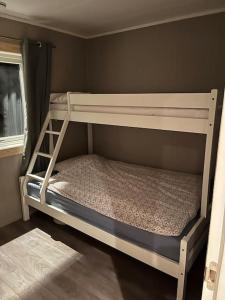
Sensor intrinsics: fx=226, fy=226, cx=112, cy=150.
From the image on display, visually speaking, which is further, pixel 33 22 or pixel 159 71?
pixel 159 71

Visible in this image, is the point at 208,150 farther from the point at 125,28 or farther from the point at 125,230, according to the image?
the point at 125,28

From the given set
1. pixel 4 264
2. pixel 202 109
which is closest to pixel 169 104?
pixel 202 109

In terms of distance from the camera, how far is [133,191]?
229 centimetres

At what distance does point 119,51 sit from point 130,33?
0.26 metres

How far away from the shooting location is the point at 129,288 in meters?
1.84

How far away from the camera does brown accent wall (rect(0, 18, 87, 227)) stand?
2625 mm

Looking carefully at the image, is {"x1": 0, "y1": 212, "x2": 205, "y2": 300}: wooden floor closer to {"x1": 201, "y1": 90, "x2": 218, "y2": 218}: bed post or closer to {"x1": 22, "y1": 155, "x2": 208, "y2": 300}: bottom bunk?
{"x1": 22, "y1": 155, "x2": 208, "y2": 300}: bottom bunk

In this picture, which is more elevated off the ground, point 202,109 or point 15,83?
point 15,83

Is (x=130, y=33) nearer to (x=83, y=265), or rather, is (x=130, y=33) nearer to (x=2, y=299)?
(x=83, y=265)

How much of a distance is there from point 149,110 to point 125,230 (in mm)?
1038

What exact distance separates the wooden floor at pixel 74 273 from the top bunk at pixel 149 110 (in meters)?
1.29

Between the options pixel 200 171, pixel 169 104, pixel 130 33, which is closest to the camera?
pixel 169 104

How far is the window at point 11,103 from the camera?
8.54 feet

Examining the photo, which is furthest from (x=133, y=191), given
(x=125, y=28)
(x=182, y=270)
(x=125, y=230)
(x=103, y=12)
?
(x=125, y=28)
